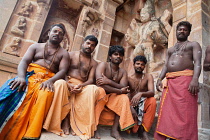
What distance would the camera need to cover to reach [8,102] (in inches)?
67.7

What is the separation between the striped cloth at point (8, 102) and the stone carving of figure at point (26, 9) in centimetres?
293

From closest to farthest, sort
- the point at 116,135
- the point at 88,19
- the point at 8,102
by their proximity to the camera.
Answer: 1. the point at 8,102
2. the point at 116,135
3. the point at 88,19

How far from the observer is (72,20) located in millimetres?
5113

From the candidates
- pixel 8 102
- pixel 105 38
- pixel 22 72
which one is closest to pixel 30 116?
pixel 8 102

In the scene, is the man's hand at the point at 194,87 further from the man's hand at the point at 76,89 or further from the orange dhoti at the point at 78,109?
the man's hand at the point at 76,89

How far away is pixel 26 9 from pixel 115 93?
11.4ft

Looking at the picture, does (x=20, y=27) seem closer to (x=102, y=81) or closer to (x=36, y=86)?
(x=36, y=86)

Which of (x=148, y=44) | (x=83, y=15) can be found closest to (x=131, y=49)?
(x=148, y=44)

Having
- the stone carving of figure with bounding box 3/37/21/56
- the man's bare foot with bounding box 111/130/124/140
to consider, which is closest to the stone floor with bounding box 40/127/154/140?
the man's bare foot with bounding box 111/130/124/140

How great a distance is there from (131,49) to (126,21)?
4.35ft

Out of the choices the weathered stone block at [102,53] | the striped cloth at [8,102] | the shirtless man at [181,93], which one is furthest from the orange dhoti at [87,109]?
the weathered stone block at [102,53]

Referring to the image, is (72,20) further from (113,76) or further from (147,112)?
(147,112)

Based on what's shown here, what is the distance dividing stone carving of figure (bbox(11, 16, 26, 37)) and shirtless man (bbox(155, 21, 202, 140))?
3642mm

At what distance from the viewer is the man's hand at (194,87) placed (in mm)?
1932
